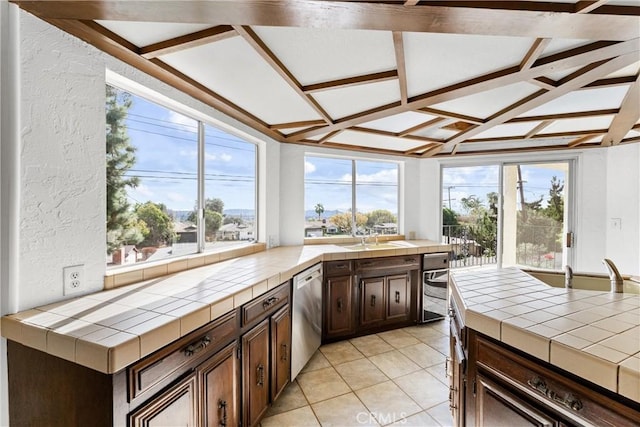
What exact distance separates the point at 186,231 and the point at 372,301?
1.98m

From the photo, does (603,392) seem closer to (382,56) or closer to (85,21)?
(382,56)

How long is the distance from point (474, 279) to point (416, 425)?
0.99 metres

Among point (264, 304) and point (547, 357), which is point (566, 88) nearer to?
point (547, 357)

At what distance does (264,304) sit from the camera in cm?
179

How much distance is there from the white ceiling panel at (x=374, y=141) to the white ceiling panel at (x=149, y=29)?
1.90 m

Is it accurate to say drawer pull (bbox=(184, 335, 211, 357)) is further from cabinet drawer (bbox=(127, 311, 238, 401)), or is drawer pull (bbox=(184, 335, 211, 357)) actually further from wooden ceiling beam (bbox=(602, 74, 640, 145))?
wooden ceiling beam (bbox=(602, 74, 640, 145))

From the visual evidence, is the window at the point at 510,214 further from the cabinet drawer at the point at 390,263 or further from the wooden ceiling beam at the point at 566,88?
the wooden ceiling beam at the point at 566,88

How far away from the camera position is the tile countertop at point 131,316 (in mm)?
946

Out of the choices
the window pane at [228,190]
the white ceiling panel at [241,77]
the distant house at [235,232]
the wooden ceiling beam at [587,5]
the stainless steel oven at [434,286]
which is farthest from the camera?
the stainless steel oven at [434,286]

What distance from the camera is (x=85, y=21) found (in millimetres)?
1271

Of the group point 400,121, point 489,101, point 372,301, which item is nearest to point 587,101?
point 489,101

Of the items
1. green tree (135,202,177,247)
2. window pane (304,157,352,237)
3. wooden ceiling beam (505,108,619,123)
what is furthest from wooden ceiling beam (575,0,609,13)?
window pane (304,157,352,237)

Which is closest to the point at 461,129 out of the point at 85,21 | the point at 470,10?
the point at 470,10

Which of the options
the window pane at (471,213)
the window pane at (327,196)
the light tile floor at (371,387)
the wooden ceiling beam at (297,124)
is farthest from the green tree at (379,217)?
the wooden ceiling beam at (297,124)
